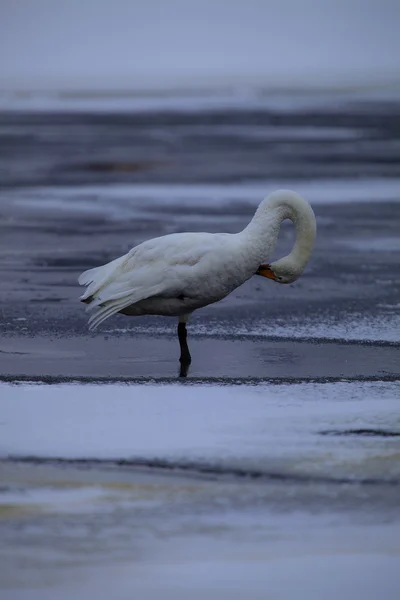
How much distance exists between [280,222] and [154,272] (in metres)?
0.96

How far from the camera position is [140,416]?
7.88 m

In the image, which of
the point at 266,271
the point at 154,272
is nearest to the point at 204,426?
the point at 154,272

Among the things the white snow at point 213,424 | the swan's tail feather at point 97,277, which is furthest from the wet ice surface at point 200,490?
the swan's tail feather at point 97,277

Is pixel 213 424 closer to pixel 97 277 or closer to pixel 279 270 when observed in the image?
pixel 279 270

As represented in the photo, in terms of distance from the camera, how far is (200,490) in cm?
666

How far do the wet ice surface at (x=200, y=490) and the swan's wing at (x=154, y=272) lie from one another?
80 cm

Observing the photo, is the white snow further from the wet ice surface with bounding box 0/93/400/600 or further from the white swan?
the white swan

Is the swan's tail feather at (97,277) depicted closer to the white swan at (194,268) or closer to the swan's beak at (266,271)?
the white swan at (194,268)

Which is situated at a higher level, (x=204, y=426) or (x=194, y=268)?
(x=194, y=268)

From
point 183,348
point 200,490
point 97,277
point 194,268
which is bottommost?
point 200,490

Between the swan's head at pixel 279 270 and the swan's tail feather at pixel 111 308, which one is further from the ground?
the swan's head at pixel 279 270

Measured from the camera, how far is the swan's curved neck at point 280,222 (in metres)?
9.28

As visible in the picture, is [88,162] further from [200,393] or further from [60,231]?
[200,393]

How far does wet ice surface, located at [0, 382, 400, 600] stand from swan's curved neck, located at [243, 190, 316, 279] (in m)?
1.13
